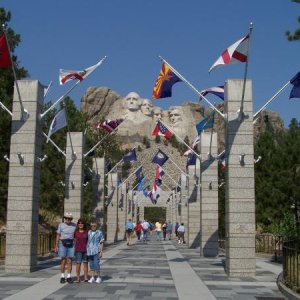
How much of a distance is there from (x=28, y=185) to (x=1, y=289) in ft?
18.5

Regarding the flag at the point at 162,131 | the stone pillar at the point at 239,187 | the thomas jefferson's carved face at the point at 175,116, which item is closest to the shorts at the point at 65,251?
the stone pillar at the point at 239,187

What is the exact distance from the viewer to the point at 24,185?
17.7 metres

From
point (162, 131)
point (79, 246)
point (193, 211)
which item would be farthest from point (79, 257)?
point (193, 211)

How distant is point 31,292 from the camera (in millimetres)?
12094

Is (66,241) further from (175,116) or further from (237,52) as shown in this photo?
(175,116)

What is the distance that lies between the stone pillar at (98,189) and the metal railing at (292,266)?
22195mm

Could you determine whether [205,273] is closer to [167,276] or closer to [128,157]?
[167,276]

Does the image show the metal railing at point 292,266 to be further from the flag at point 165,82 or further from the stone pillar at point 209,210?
the stone pillar at point 209,210

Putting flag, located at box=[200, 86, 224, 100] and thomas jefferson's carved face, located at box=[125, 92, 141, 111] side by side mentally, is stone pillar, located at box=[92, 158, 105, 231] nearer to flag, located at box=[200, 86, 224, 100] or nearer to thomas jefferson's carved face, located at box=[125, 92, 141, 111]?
flag, located at box=[200, 86, 224, 100]

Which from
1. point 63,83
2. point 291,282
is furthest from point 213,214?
point 291,282

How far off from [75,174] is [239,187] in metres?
11.8

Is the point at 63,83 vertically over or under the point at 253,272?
over

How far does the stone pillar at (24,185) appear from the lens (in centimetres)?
1727


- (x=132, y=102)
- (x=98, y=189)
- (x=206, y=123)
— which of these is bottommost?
(x=98, y=189)
